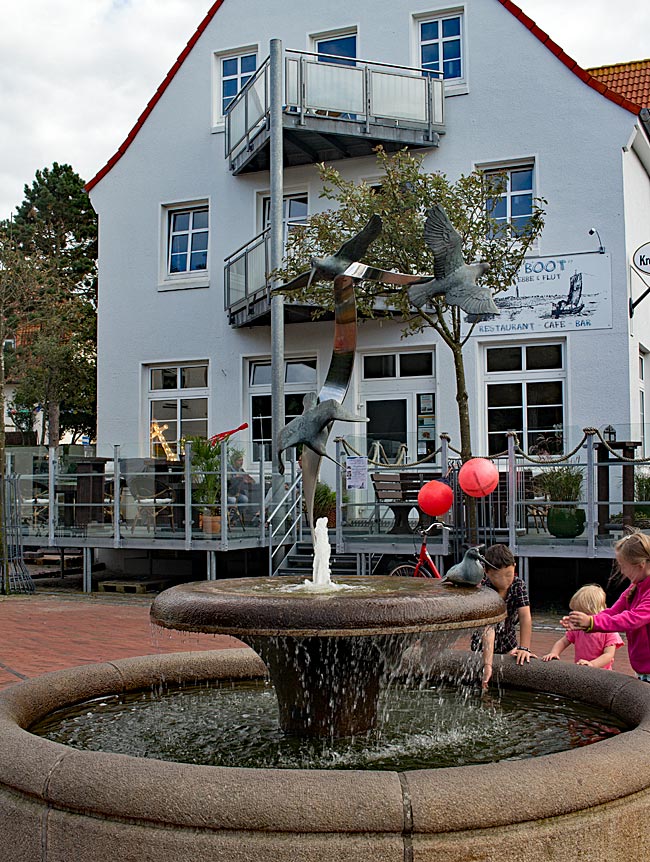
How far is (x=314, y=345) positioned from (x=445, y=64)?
611 centimetres

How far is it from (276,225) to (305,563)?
630 cm

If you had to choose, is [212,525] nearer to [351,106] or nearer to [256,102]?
[351,106]

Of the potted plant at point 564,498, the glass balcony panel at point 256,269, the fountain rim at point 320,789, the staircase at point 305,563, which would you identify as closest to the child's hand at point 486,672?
the fountain rim at point 320,789

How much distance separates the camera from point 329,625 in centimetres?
412

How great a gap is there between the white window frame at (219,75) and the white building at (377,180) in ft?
0.10

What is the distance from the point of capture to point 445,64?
19.6 m

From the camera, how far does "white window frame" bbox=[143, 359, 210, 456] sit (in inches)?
831

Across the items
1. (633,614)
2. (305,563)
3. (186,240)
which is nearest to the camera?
(633,614)

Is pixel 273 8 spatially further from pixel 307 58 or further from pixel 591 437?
pixel 591 437

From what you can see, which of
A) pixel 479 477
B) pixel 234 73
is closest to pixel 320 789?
pixel 479 477

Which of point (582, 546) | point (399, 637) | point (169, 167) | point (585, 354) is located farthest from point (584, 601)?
point (169, 167)

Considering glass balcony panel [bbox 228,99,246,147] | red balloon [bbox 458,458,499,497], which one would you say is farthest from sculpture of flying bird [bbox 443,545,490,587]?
glass balcony panel [bbox 228,99,246,147]

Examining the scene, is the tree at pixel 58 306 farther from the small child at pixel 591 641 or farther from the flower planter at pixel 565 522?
the small child at pixel 591 641

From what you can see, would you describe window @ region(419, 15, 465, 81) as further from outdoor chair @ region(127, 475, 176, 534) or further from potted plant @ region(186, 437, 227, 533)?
outdoor chair @ region(127, 475, 176, 534)
